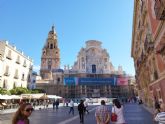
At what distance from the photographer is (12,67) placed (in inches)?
1686

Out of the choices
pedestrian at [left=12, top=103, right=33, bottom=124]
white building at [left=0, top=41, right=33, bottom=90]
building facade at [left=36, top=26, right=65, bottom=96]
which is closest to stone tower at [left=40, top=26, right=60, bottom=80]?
building facade at [left=36, top=26, right=65, bottom=96]

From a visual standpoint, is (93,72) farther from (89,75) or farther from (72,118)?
(72,118)

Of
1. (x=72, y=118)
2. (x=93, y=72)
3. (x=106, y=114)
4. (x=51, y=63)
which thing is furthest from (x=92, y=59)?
(x=106, y=114)

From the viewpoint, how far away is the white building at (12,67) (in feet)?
130

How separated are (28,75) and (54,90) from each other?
3250cm

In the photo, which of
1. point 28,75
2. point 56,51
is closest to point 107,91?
point 56,51

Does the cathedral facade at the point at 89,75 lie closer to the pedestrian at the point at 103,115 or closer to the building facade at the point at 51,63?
the building facade at the point at 51,63

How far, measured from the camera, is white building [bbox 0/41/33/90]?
3966 cm

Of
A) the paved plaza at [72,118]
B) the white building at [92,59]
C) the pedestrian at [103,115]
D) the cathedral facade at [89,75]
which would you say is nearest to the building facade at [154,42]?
the paved plaza at [72,118]

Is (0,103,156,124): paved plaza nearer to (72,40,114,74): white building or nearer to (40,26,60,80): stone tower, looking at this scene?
(72,40,114,74): white building

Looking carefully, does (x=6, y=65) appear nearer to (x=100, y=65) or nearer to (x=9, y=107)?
(x=9, y=107)

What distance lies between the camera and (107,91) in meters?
83.8

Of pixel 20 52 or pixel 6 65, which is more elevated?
pixel 20 52

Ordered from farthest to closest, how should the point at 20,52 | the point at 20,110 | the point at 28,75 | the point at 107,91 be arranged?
the point at 107,91
the point at 28,75
the point at 20,52
the point at 20,110
